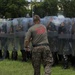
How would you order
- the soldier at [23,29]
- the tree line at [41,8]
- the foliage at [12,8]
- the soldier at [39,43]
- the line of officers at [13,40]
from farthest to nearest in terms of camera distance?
the foliage at [12,8]
the tree line at [41,8]
the line of officers at [13,40]
the soldier at [23,29]
the soldier at [39,43]

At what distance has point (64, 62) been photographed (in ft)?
43.6

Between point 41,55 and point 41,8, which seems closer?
point 41,55

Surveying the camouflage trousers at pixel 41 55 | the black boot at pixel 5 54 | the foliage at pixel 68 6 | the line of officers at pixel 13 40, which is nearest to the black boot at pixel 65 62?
the line of officers at pixel 13 40

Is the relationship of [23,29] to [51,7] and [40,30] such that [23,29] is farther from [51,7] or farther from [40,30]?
[51,7]

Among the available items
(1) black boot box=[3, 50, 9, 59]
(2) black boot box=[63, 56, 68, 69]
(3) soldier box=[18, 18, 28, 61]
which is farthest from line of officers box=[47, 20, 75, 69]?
(1) black boot box=[3, 50, 9, 59]

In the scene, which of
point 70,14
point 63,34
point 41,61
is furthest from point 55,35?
point 70,14

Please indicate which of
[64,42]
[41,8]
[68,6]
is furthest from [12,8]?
[64,42]

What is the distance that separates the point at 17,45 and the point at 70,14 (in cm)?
4099

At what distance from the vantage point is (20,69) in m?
13.1

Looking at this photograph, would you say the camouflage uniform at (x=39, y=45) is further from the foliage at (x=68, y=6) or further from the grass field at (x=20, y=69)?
the foliage at (x=68, y=6)

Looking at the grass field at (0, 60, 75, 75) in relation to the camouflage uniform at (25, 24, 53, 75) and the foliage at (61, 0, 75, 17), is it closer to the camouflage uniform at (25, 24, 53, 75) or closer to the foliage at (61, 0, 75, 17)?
the camouflage uniform at (25, 24, 53, 75)

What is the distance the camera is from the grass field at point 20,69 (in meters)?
12.1

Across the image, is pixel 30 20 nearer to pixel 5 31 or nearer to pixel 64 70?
pixel 5 31

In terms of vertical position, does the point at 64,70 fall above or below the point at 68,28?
below
